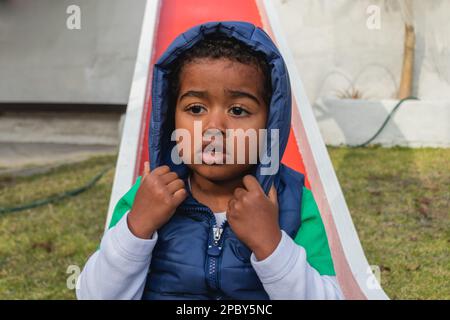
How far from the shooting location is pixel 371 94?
5883mm

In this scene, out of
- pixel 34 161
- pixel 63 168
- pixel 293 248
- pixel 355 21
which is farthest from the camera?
pixel 355 21

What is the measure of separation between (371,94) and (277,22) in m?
3.27

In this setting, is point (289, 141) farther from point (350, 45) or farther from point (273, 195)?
point (350, 45)

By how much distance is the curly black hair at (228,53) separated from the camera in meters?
1.17

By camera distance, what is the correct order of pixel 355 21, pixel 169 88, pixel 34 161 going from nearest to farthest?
1. pixel 169 88
2. pixel 34 161
3. pixel 355 21

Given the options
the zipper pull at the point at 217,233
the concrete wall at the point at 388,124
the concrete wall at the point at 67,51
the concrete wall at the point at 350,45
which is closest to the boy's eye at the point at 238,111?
the zipper pull at the point at 217,233

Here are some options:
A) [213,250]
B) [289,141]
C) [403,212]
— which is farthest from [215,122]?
[403,212]

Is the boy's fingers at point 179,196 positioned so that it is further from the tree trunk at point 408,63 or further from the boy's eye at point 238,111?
the tree trunk at point 408,63

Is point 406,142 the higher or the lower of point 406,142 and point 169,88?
the lower

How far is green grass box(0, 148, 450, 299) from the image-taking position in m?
2.65

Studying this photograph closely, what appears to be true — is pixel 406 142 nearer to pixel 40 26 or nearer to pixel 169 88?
pixel 40 26

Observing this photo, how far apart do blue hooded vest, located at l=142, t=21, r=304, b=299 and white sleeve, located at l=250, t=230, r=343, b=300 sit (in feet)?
0.31

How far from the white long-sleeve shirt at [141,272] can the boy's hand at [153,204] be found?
0.02 meters

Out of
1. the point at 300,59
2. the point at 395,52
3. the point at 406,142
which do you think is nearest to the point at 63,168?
the point at 300,59
